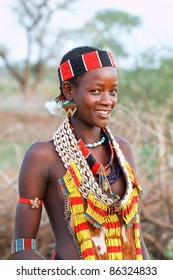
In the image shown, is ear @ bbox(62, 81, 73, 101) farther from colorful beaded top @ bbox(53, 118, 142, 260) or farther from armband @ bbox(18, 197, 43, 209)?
armband @ bbox(18, 197, 43, 209)

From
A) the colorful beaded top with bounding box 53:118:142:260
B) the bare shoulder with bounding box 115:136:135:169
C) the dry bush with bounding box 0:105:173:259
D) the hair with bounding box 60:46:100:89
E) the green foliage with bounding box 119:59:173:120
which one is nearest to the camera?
the colorful beaded top with bounding box 53:118:142:260

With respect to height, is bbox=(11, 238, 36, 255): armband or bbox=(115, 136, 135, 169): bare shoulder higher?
bbox=(115, 136, 135, 169): bare shoulder

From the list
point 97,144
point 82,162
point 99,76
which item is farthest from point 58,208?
point 99,76

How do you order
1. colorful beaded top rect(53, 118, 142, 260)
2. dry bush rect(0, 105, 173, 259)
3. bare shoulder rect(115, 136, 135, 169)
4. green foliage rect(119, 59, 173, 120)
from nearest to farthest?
colorful beaded top rect(53, 118, 142, 260), bare shoulder rect(115, 136, 135, 169), dry bush rect(0, 105, 173, 259), green foliage rect(119, 59, 173, 120)

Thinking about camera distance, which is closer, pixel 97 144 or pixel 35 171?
pixel 35 171

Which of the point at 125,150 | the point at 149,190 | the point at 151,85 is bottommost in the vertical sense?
the point at 125,150

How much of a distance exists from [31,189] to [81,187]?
0.20 meters

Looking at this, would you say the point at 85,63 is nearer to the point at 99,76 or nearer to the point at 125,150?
the point at 99,76

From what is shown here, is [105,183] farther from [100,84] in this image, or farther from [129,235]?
[100,84]

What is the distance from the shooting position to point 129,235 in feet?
6.94

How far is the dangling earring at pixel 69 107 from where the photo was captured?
214 cm

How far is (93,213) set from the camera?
6.57 ft

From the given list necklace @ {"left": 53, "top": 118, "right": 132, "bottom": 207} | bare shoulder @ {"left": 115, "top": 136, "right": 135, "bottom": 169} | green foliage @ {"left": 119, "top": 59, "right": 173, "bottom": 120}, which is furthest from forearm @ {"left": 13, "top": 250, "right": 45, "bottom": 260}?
green foliage @ {"left": 119, "top": 59, "right": 173, "bottom": 120}

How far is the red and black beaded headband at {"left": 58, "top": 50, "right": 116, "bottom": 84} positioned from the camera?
82.3 inches
